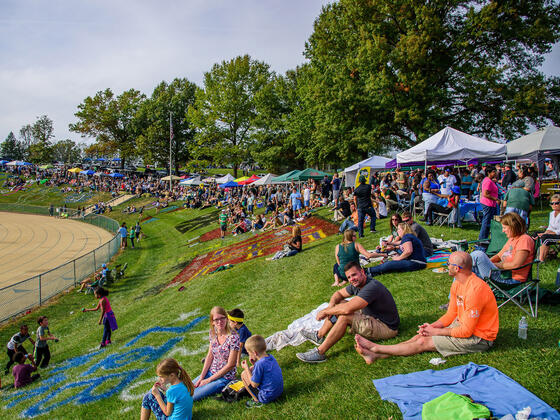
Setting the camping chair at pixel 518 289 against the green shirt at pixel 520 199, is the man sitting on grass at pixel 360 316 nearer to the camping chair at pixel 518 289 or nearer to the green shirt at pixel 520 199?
the camping chair at pixel 518 289

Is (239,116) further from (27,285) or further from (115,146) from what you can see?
(27,285)

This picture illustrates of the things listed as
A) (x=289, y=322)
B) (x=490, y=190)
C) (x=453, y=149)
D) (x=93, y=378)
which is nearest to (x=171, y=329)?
(x=93, y=378)

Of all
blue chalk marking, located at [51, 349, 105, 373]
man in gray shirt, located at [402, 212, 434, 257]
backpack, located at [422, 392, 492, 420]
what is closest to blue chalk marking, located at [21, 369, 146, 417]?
blue chalk marking, located at [51, 349, 105, 373]

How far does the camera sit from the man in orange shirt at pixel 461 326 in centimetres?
482

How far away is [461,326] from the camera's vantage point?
493 cm

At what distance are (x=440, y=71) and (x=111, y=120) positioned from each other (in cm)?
6288

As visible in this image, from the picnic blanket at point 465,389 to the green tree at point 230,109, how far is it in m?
46.1

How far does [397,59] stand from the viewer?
25328mm

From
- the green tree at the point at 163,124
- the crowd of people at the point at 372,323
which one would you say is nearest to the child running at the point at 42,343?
the crowd of people at the point at 372,323

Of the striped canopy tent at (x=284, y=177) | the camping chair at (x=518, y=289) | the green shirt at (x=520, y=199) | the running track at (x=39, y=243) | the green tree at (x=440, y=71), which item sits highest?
the green tree at (x=440, y=71)

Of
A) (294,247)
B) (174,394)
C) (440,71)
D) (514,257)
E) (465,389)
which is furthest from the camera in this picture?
(440,71)

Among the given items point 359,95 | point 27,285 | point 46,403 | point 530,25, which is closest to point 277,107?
point 359,95

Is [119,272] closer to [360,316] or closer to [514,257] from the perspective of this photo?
[360,316]

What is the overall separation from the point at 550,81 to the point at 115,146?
68.4 meters
